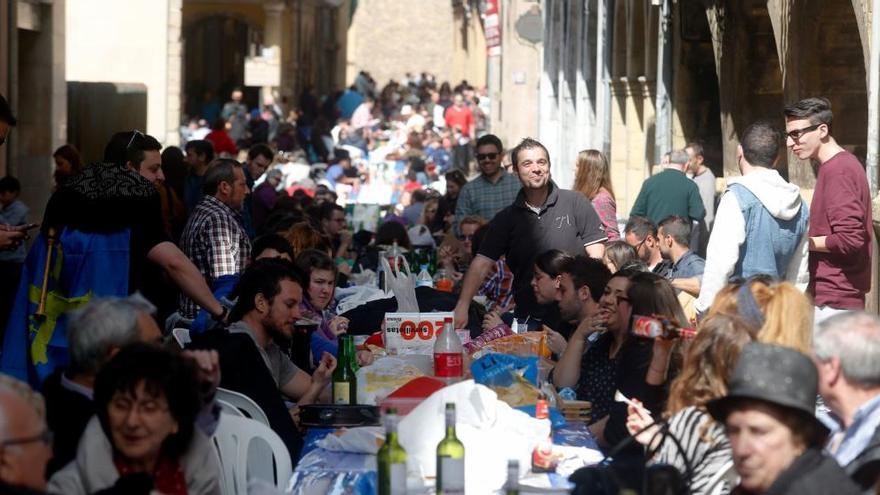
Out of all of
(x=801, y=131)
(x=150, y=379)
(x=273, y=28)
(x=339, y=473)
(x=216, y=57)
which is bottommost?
(x=339, y=473)

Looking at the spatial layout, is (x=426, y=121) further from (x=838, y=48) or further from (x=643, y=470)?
(x=643, y=470)

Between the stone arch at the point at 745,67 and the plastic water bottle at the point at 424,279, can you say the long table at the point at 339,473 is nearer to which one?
the plastic water bottle at the point at 424,279

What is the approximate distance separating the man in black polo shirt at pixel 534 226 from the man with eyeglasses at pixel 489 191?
4111 mm

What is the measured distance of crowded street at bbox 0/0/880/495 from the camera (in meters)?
4.61

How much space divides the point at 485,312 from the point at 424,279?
198 centimetres

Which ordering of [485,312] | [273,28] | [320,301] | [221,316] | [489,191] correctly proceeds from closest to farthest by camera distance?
[221,316], [320,301], [485,312], [489,191], [273,28]

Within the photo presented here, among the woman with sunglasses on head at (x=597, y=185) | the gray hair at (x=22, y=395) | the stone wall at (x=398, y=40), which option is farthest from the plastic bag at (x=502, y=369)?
the stone wall at (x=398, y=40)

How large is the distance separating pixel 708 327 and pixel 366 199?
16906mm

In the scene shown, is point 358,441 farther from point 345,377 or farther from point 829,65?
point 829,65

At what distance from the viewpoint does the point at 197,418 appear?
4.90 metres

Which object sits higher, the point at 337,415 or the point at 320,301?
the point at 320,301

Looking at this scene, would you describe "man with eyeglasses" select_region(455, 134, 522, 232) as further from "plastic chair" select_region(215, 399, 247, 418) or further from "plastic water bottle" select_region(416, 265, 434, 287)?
"plastic chair" select_region(215, 399, 247, 418)

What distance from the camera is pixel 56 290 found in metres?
7.31

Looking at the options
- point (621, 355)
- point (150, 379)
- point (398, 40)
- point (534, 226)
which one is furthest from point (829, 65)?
point (398, 40)
